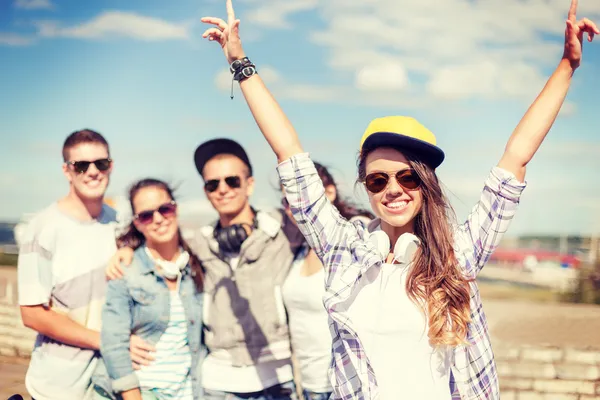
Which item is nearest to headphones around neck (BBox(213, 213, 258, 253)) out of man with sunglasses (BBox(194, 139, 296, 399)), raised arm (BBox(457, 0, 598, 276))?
man with sunglasses (BBox(194, 139, 296, 399))

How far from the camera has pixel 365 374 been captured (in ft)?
7.06

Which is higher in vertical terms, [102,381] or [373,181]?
[373,181]

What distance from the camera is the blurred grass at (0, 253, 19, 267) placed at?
1848 centimetres

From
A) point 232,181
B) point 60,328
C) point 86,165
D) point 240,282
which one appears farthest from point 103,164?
point 240,282

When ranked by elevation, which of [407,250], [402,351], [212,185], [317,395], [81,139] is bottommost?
[317,395]

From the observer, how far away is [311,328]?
3320mm

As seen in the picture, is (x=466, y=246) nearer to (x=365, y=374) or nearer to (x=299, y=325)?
(x=365, y=374)

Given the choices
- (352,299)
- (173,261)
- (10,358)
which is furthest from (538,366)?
(10,358)

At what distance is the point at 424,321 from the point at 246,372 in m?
1.44

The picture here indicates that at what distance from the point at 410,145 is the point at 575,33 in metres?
0.74

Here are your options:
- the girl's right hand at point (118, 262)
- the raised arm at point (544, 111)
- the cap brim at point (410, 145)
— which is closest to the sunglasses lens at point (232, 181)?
the girl's right hand at point (118, 262)

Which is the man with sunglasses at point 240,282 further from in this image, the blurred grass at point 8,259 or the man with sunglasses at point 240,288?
the blurred grass at point 8,259

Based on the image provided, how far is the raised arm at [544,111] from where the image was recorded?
218cm

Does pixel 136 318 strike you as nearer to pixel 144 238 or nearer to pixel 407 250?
pixel 144 238
